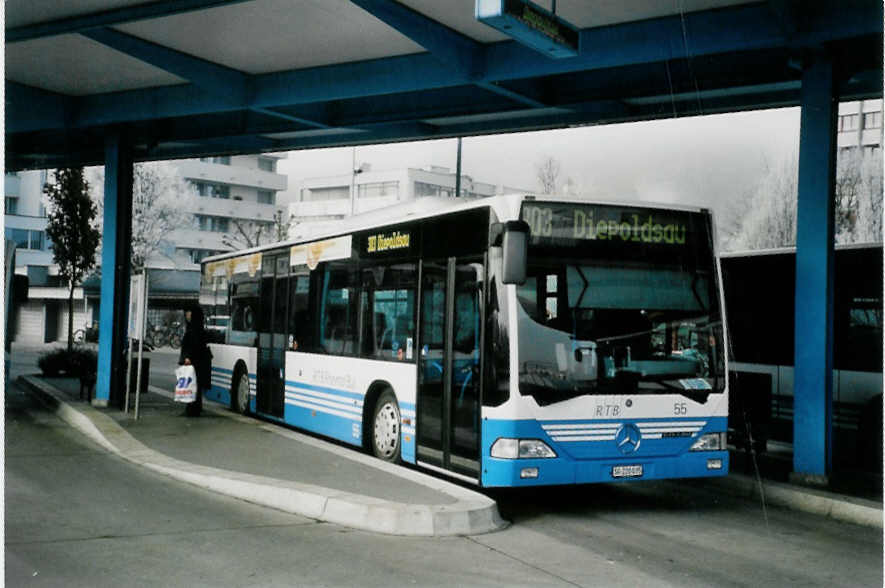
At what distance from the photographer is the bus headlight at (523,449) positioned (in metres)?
8.97

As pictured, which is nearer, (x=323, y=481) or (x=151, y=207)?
(x=323, y=481)

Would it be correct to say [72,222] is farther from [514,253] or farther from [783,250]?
[514,253]

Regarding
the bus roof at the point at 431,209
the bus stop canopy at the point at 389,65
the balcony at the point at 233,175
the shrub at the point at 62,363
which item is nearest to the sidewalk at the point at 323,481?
the bus roof at the point at 431,209

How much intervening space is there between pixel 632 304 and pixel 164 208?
2301 inches

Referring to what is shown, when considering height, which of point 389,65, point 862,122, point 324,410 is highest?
point 862,122

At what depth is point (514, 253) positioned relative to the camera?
8766mm

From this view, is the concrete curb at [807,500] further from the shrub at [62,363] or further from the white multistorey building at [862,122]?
the white multistorey building at [862,122]

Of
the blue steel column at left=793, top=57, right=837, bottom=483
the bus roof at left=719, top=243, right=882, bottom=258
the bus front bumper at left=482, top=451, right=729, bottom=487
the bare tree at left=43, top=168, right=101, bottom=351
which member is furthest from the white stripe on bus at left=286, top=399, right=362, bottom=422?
the bare tree at left=43, top=168, right=101, bottom=351

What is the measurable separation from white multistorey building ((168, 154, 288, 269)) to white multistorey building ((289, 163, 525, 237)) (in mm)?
4391

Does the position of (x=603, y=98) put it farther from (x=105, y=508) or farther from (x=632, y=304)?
(x=105, y=508)

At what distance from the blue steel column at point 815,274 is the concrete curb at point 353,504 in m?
4.20

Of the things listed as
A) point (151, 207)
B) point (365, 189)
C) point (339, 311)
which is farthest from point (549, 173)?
point (365, 189)

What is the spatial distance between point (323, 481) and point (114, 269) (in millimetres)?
9134

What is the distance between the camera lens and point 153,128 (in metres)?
18.2
